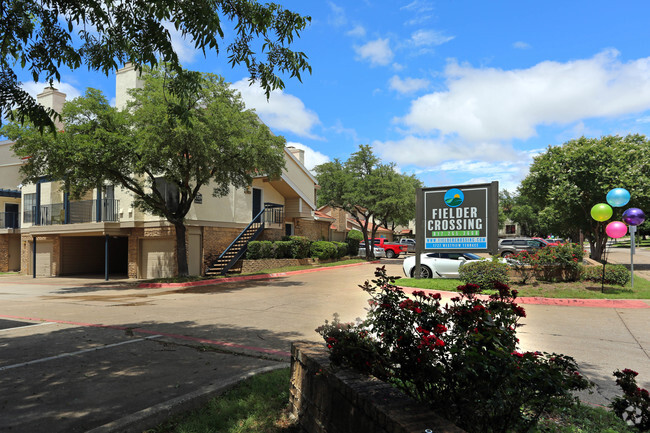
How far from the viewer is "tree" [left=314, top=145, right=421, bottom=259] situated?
32.0 m

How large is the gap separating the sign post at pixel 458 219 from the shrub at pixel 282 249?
10.5 m

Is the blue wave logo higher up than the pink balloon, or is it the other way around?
the blue wave logo

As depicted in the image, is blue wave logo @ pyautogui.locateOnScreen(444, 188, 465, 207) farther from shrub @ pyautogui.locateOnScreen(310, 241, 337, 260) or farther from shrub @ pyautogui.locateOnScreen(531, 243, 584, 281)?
shrub @ pyautogui.locateOnScreen(310, 241, 337, 260)

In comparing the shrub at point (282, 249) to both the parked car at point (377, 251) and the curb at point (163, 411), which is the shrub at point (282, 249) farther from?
the curb at point (163, 411)

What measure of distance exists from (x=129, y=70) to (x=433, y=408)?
23.7 meters

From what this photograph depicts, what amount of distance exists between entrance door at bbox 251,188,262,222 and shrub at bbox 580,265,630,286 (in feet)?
60.9

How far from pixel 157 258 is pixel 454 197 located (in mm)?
15752

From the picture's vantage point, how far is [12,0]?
19.8ft

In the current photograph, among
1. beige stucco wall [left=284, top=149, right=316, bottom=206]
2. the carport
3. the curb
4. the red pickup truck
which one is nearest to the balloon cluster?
the curb

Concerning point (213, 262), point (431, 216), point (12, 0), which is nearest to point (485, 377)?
point (12, 0)

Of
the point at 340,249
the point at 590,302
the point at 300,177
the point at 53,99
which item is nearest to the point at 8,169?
the point at 53,99

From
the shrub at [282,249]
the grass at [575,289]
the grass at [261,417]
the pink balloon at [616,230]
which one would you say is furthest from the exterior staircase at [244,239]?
the grass at [261,417]

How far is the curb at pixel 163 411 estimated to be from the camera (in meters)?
3.76

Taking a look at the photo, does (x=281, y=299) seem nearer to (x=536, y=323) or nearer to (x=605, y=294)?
(x=536, y=323)
